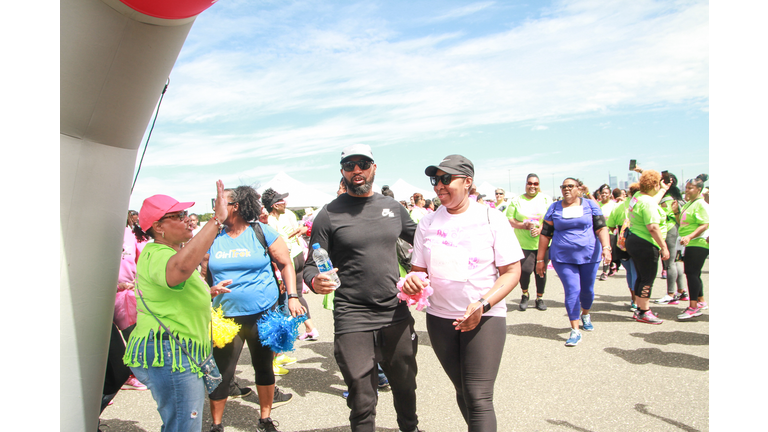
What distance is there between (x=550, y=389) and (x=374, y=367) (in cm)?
208

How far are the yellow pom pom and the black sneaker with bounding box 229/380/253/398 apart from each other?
120 centimetres

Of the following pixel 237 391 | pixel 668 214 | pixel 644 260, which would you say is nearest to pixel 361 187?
pixel 237 391

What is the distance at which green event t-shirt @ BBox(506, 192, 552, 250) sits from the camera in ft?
24.7

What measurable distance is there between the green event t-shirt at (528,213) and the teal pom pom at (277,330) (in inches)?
187

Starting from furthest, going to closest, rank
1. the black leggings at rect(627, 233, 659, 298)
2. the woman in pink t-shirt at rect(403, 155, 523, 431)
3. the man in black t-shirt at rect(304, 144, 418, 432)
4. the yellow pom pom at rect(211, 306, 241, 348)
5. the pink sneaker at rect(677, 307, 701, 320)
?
1. the pink sneaker at rect(677, 307, 701, 320)
2. the black leggings at rect(627, 233, 659, 298)
3. the yellow pom pom at rect(211, 306, 241, 348)
4. the man in black t-shirt at rect(304, 144, 418, 432)
5. the woman in pink t-shirt at rect(403, 155, 523, 431)

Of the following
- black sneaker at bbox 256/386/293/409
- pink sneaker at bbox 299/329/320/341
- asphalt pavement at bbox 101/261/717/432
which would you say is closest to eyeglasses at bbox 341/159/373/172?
asphalt pavement at bbox 101/261/717/432

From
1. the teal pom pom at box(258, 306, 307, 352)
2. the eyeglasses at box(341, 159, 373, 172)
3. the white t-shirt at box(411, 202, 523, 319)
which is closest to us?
the white t-shirt at box(411, 202, 523, 319)

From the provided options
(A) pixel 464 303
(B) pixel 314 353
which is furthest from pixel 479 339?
(B) pixel 314 353

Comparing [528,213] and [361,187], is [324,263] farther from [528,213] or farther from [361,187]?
[528,213]

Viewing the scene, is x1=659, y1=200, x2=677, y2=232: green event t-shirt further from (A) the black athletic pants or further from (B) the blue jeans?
(B) the blue jeans

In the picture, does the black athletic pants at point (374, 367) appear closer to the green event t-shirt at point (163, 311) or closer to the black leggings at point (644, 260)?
the green event t-shirt at point (163, 311)

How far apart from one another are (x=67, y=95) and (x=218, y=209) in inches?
33.6

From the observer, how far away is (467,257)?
2.87 m
